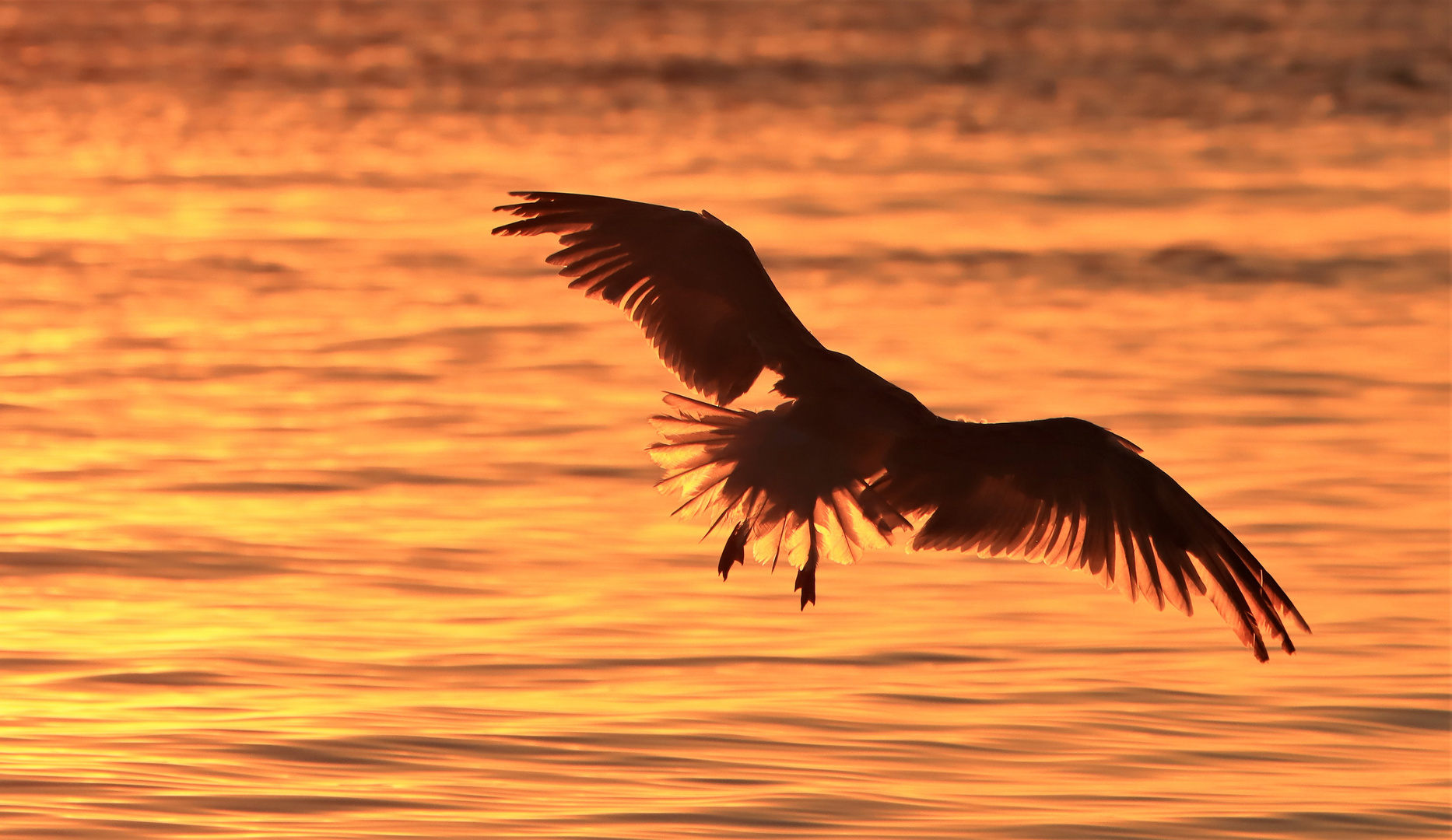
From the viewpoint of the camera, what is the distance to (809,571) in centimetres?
821

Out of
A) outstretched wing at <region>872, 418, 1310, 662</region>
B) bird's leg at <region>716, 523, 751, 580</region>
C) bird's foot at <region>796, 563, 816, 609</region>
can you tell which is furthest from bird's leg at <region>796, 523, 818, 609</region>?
outstretched wing at <region>872, 418, 1310, 662</region>

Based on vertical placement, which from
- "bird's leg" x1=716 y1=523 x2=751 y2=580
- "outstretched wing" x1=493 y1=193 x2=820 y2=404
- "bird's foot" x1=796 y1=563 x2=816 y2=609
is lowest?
"bird's foot" x1=796 y1=563 x2=816 y2=609

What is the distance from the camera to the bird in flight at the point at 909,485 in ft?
26.5

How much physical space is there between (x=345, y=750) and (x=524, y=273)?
8.56 m

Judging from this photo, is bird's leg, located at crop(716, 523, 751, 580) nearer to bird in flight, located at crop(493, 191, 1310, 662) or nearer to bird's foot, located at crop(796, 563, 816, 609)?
bird in flight, located at crop(493, 191, 1310, 662)

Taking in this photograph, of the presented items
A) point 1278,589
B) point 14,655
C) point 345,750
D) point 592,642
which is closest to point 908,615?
point 592,642

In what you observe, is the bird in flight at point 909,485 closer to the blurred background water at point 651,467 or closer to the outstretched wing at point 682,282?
the outstretched wing at point 682,282

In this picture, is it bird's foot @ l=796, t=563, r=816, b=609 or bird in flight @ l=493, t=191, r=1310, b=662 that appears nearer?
bird in flight @ l=493, t=191, r=1310, b=662

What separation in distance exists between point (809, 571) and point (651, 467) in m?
3.50

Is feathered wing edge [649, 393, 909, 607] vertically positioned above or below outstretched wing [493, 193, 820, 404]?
below

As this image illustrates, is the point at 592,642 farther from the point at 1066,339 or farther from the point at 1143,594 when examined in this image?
the point at 1066,339

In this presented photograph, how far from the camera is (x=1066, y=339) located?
1441 cm

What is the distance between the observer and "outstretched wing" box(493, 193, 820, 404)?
28.0ft

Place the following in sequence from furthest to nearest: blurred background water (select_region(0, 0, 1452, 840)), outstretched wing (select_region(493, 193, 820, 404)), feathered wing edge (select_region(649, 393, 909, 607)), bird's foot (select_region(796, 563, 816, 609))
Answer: outstretched wing (select_region(493, 193, 820, 404)), bird's foot (select_region(796, 563, 816, 609)), feathered wing edge (select_region(649, 393, 909, 607)), blurred background water (select_region(0, 0, 1452, 840))
